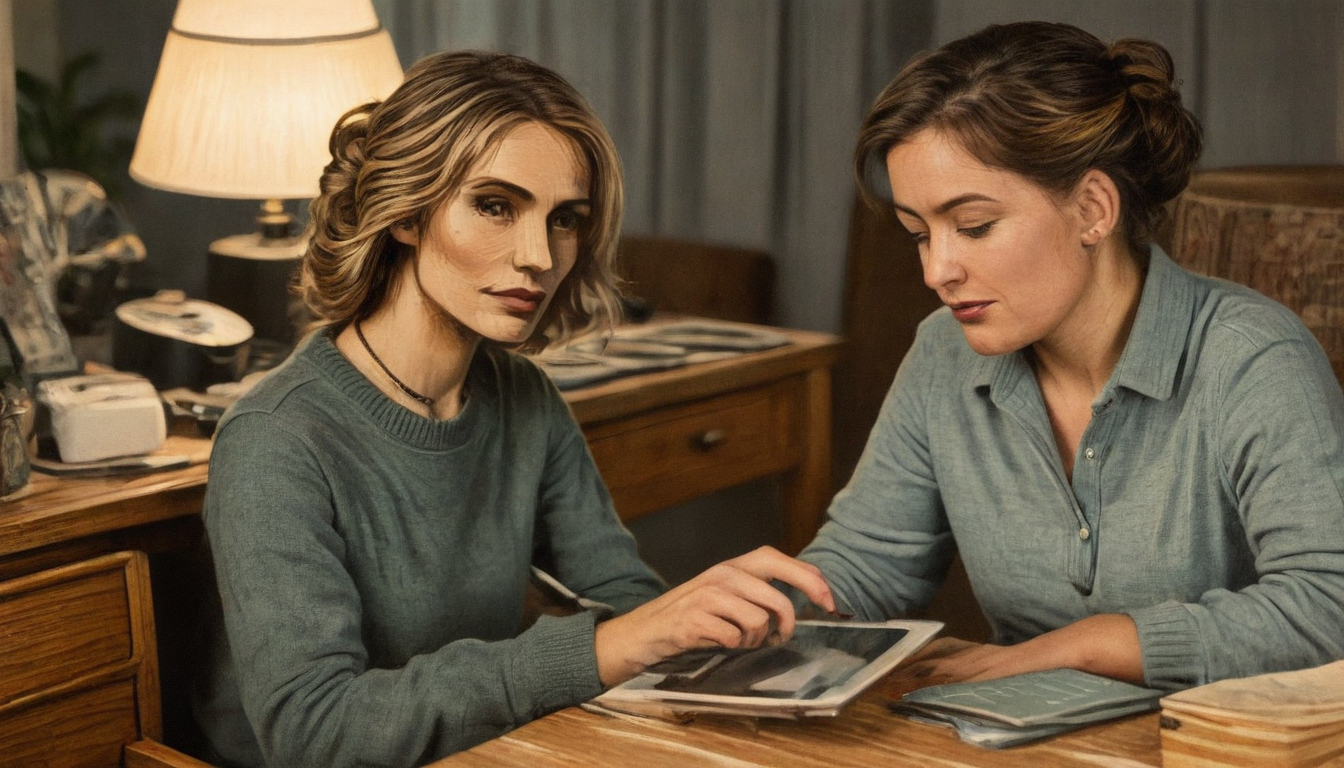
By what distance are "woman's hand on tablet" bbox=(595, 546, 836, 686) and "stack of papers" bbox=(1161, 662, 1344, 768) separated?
1.01ft

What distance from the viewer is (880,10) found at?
8.89 ft

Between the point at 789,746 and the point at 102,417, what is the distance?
92cm

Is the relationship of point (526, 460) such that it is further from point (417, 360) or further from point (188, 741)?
point (188, 741)

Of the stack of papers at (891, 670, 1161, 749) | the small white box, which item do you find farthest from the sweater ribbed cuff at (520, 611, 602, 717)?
the small white box

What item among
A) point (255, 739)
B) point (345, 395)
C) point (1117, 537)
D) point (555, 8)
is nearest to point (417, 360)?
point (345, 395)

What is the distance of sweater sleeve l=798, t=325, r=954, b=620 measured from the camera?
1562 mm

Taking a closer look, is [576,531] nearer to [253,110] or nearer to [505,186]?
[505,186]

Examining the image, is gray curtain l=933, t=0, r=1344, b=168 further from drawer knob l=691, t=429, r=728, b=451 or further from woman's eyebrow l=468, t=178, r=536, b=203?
woman's eyebrow l=468, t=178, r=536, b=203

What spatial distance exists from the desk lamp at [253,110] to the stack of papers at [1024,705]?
124cm

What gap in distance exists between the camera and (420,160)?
1.41 meters

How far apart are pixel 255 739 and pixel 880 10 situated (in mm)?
1778

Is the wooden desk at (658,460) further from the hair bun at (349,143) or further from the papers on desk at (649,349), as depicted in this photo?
the hair bun at (349,143)

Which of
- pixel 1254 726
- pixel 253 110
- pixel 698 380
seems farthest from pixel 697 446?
pixel 1254 726

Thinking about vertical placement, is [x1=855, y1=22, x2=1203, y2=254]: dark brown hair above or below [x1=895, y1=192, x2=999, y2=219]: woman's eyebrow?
above
